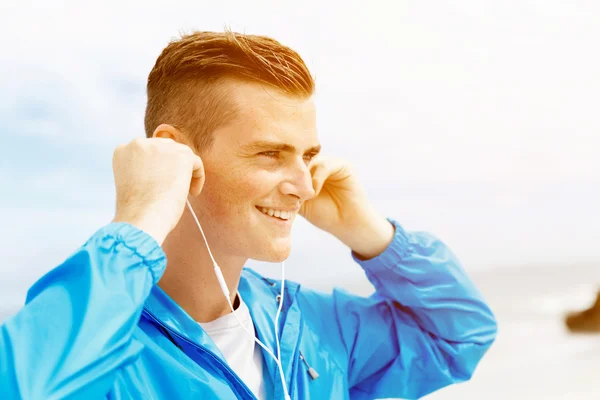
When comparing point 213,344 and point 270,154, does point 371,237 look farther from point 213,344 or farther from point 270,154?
point 213,344

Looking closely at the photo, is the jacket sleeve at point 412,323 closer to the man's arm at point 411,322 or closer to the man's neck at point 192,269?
the man's arm at point 411,322

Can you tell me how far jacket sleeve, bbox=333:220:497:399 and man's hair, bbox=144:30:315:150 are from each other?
62 centimetres

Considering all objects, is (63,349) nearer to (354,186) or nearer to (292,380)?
(292,380)

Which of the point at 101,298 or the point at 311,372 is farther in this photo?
the point at 311,372

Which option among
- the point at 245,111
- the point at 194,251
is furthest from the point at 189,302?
the point at 245,111

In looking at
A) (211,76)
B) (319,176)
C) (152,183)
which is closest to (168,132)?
(211,76)

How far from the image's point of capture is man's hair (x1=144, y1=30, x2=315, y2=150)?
57.0 inches

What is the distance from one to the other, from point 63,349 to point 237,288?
2.47ft

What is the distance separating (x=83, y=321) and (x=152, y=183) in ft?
0.97

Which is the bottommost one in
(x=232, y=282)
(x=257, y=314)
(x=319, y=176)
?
(x=257, y=314)

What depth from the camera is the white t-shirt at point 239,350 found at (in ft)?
5.03

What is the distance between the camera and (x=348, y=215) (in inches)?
71.7

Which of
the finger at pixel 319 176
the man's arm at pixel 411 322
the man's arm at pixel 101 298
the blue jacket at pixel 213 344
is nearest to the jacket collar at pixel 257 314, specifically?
the blue jacket at pixel 213 344

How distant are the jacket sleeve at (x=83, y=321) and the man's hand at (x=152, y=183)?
0.04m
